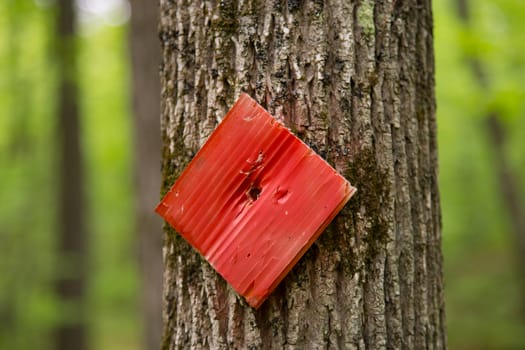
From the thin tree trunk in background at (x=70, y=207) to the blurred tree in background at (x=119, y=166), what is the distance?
6.8 inches

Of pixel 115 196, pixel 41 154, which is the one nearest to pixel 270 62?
pixel 41 154

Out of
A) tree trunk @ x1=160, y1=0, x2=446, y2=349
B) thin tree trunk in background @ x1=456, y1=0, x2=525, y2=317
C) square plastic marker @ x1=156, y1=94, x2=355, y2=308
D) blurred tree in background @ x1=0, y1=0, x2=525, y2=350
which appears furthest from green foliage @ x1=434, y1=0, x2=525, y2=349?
square plastic marker @ x1=156, y1=94, x2=355, y2=308

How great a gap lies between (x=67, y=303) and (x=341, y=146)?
28.5 feet

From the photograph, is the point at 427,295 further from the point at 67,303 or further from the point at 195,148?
the point at 67,303

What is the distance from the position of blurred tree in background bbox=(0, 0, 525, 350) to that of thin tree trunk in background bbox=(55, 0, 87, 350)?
6.8 inches

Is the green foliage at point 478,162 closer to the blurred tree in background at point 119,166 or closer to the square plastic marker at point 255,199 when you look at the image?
the blurred tree in background at point 119,166

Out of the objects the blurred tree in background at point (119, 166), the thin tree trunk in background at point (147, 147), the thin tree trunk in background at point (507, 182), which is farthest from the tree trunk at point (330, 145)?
the thin tree trunk in background at point (507, 182)

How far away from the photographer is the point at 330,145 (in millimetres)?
1352

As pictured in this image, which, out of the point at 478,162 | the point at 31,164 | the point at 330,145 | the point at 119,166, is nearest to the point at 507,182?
the point at 478,162

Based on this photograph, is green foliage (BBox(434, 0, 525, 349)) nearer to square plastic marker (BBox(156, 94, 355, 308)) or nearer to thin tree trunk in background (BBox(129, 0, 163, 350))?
thin tree trunk in background (BBox(129, 0, 163, 350))

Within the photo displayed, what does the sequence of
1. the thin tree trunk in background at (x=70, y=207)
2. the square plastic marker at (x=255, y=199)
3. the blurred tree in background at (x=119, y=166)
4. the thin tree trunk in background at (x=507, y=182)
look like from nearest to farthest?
the square plastic marker at (x=255, y=199) < the blurred tree in background at (x=119, y=166) < the thin tree trunk in background at (x=70, y=207) < the thin tree trunk in background at (x=507, y=182)

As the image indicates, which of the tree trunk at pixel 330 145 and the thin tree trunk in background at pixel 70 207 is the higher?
the tree trunk at pixel 330 145

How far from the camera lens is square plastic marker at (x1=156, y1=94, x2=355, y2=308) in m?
1.29

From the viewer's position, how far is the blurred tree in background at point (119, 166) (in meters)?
7.97
